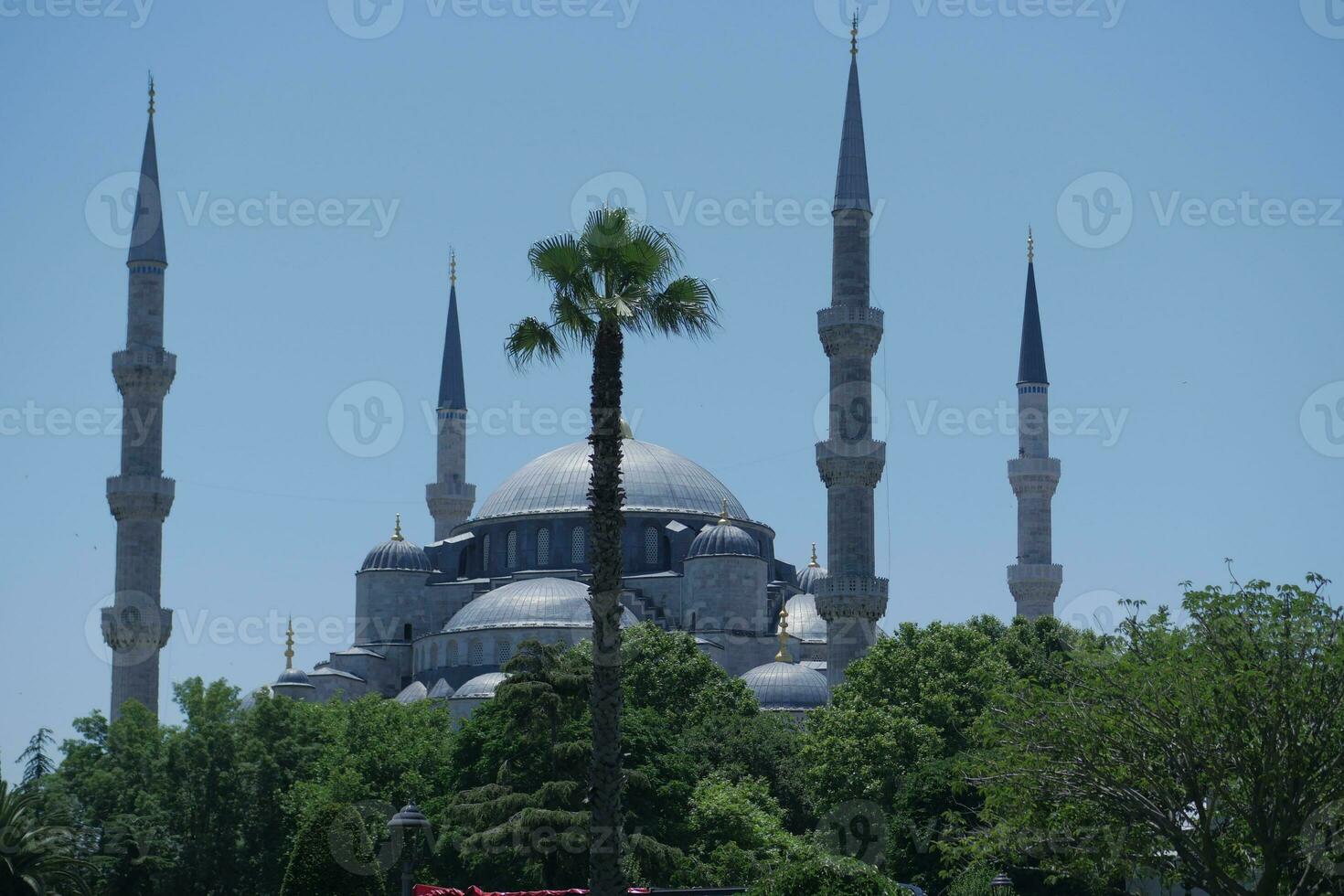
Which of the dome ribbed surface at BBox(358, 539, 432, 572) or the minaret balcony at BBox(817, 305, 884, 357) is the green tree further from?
the dome ribbed surface at BBox(358, 539, 432, 572)

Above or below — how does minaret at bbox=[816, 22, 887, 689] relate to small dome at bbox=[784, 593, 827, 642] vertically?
above

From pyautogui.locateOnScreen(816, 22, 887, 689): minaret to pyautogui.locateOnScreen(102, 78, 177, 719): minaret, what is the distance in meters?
20.1

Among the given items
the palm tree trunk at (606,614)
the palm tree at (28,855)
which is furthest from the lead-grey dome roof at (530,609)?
the palm tree trunk at (606,614)

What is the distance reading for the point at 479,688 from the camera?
64625mm

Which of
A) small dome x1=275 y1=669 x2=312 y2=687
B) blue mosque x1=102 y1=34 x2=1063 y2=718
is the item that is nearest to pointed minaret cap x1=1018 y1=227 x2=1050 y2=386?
blue mosque x1=102 y1=34 x2=1063 y2=718

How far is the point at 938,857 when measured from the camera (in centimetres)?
4012

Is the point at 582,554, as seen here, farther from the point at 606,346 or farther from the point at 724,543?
the point at 606,346

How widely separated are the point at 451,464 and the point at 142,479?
992 inches

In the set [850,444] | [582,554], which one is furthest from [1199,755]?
[582,554]

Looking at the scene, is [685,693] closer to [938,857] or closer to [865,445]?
[865,445]

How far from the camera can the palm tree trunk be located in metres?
22.3

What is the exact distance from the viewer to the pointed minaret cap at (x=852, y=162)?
56.0m

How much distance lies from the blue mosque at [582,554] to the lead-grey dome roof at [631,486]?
0.32 feet

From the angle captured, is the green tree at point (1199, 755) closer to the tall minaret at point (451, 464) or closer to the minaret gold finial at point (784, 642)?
the minaret gold finial at point (784, 642)
